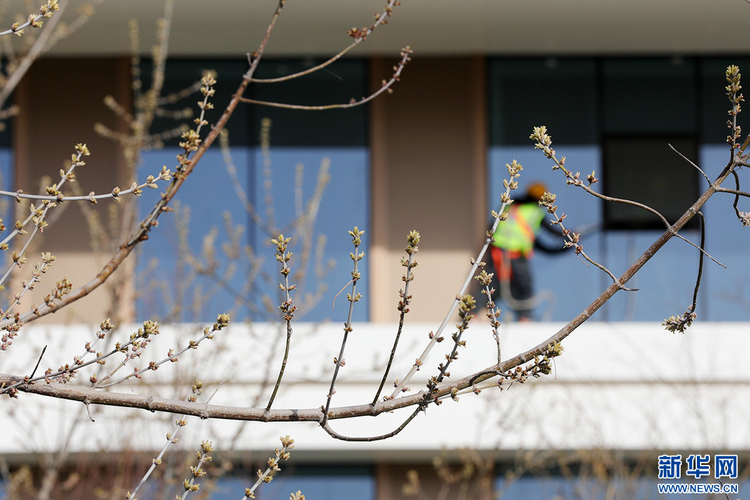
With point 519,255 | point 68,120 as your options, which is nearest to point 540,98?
point 519,255

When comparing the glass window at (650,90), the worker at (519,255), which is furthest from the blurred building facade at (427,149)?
the worker at (519,255)

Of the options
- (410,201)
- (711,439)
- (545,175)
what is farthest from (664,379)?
(410,201)

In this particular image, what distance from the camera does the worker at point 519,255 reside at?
6.99m

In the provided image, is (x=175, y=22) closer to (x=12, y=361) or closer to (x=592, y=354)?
(x=12, y=361)

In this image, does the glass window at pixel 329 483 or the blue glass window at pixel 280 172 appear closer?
the glass window at pixel 329 483

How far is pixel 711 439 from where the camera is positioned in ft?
17.5

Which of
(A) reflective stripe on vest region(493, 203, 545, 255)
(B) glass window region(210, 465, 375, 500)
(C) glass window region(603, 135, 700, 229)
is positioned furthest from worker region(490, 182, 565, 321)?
(B) glass window region(210, 465, 375, 500)

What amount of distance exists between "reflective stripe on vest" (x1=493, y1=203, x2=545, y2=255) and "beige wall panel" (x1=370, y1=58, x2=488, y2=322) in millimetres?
333

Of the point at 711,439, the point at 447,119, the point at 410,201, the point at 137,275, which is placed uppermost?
the point at 447,119

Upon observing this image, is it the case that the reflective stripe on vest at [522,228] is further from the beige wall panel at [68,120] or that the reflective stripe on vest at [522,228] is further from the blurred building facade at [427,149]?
the beige wall panel at [68,120]

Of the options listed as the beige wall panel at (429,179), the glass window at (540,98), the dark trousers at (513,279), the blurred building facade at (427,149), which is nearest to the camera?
the blurred building facade at (427,149)

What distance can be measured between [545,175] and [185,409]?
6.25 metres

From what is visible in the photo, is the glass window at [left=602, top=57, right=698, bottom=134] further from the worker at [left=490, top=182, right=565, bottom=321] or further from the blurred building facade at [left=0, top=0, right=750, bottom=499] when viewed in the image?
the worker at [left=490, top=182, right=565, bottom=321]

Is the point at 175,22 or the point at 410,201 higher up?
the point at 175,22
